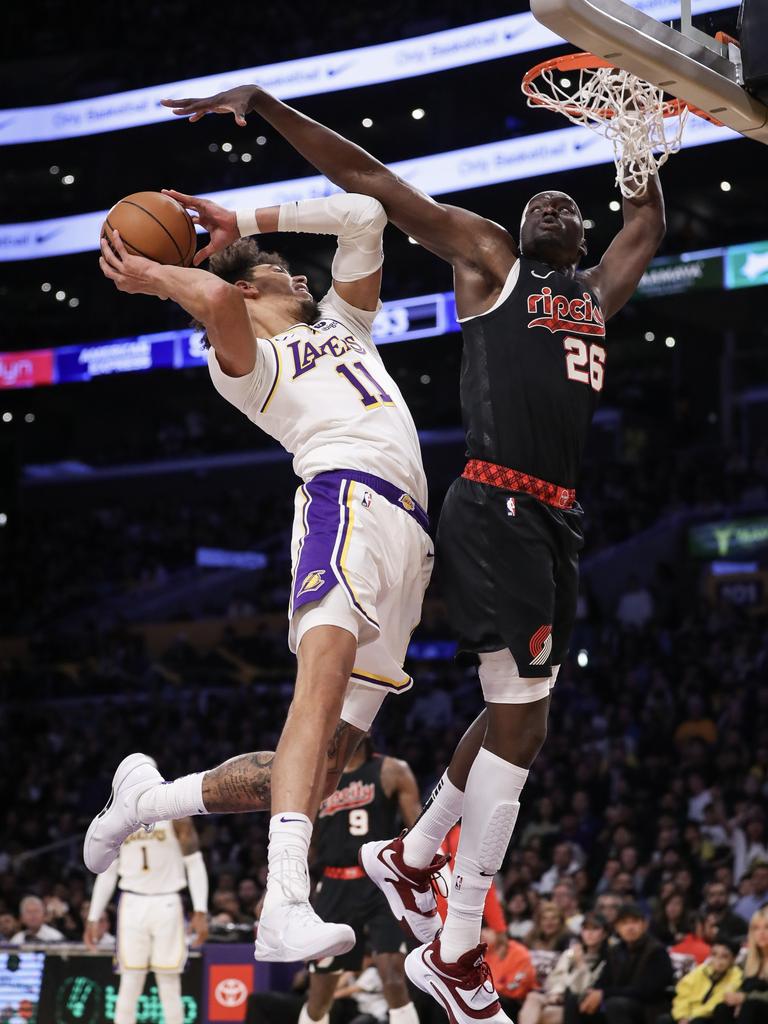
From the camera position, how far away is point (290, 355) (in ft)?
17.0

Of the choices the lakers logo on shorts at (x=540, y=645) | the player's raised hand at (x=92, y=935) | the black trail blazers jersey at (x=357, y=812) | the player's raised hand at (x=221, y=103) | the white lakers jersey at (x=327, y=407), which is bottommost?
the player's raised hand at (x=92, y=935)

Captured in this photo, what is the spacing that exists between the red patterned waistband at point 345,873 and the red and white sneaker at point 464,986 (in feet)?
17.3

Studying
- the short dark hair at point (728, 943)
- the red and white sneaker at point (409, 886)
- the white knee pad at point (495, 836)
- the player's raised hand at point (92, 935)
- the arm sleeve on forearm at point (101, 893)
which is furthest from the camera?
the player's raised hand at point (92, 935)

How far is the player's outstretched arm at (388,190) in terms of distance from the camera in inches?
203

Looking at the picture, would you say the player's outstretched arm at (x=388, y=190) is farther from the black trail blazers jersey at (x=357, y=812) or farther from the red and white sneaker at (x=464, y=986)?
the black trail blazers jersey at (x=357, y=812)

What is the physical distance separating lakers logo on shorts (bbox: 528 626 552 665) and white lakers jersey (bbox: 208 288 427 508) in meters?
0.69

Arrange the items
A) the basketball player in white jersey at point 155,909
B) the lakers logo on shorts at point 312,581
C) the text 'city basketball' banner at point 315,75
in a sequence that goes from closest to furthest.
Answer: the lakers logo on shorts at point 312,581 → the basketball player in white jersey at point 155,909 → the text 'city basketball' banner at point 315,75

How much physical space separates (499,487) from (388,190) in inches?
46.9

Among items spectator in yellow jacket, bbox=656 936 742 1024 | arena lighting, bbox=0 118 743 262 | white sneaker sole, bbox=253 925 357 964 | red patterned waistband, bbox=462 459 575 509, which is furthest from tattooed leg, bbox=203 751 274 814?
arena lighting, bbox=0 118 743 262

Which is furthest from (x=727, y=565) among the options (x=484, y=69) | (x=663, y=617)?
(x=484, y=69)

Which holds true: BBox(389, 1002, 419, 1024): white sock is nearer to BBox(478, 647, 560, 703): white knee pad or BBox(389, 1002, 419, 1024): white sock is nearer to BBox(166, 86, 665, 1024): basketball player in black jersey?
BBox(166, 86, 665, 1024): basketball player in black jersey

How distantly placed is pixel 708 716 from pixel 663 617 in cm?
357

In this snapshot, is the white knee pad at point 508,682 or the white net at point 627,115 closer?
the white knee pad at point 508,682

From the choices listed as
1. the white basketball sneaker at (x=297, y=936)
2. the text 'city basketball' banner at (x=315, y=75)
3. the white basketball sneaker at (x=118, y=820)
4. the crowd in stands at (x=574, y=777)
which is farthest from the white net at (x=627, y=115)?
the text 'city basketball' banner at (x=315, y=75)
